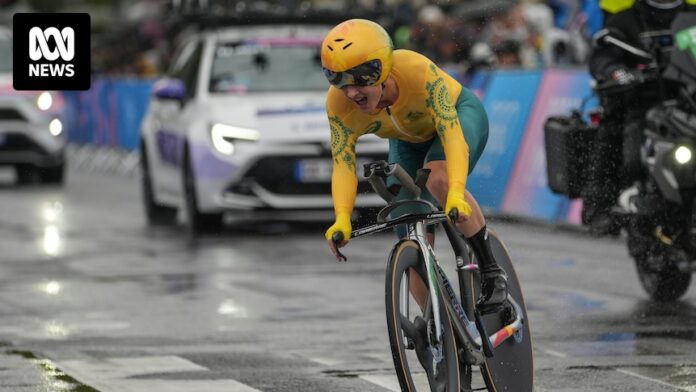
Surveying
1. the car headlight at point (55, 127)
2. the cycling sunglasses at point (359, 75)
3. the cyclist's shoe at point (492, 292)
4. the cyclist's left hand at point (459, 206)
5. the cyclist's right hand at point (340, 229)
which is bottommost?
the car headlight at point (55, 127)

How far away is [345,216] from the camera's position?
7609 mm

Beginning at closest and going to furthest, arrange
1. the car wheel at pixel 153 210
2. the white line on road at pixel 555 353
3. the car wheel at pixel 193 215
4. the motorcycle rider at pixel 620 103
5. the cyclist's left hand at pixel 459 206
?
the cyclist's left hand at pixel 459 206
the white line on road at pixel 555 353
the motorcycle rider at pixel 620 103
the car wheel at pixel 193 215
the car wheel at pixel 153 210

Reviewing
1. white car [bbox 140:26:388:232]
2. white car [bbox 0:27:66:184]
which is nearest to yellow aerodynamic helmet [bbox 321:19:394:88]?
white car [bbox 140:26:388:232]

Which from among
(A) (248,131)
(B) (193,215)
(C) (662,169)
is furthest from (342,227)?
(B) (193,215)

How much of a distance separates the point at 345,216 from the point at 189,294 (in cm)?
555

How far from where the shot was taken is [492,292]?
26.1 feet

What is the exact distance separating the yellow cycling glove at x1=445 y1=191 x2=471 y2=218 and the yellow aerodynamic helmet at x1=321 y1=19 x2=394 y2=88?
0.52 metres

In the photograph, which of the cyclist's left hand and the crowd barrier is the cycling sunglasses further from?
the crowd barrier

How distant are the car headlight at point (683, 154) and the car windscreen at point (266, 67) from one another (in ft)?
23.0

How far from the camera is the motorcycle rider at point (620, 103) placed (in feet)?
39.6

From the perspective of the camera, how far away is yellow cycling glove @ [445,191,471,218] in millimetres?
7391

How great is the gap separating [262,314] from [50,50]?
3.19 meters

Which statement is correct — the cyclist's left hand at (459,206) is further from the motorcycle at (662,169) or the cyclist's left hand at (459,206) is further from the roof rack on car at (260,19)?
the roof rack on car at (260,19)

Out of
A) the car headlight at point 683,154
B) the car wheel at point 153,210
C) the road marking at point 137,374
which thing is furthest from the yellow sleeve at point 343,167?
the car wheel at point 153,210
